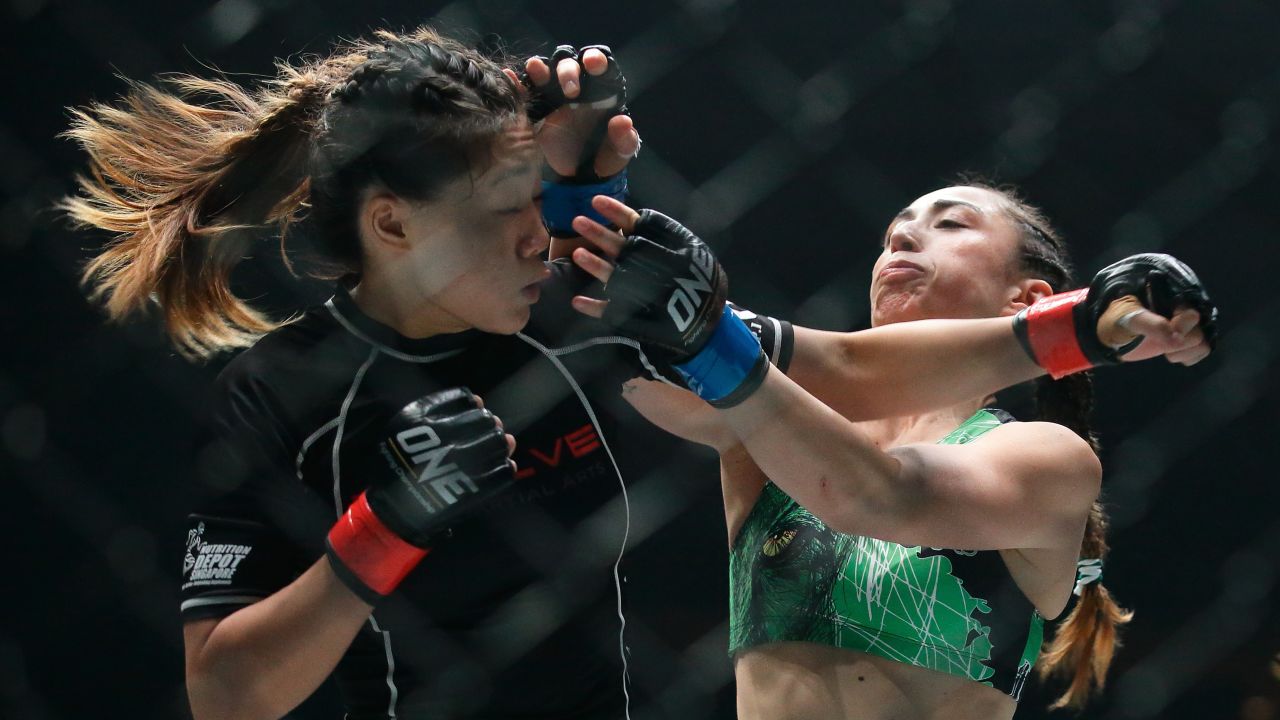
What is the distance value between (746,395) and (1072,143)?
209cm

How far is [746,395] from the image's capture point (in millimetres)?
1156

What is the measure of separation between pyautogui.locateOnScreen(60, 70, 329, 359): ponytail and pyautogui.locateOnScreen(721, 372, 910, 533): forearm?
0.61 meters

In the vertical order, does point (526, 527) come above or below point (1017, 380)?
above

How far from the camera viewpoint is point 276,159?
1415 millimetres

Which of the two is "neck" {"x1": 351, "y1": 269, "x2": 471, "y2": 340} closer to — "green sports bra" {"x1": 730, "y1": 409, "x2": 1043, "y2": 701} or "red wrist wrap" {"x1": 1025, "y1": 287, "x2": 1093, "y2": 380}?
"green sports bra" {"x1": 730, "y1": 409, "x2": 1043, "y2": 701}

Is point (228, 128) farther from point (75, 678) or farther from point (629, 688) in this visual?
point (75, 678)

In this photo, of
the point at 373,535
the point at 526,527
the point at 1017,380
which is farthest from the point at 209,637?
the point at 1017,380

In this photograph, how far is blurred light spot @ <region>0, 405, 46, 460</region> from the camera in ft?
8.70

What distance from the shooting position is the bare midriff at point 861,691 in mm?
1541

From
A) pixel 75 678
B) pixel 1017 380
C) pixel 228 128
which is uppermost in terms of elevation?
pixel 228 128

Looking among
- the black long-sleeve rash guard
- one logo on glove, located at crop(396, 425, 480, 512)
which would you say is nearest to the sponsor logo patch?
the black long-sleeve rash guard

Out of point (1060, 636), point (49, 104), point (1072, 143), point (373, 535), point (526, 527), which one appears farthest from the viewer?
point (1072, 143)

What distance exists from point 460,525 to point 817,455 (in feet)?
1.29

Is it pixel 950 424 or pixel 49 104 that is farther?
pixel 49 104
